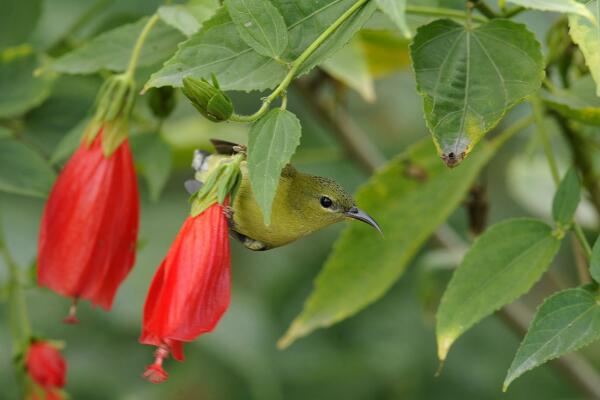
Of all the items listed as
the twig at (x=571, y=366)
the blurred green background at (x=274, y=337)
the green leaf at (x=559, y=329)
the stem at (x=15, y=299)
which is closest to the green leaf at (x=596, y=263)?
the green leaf at (x=559, y=329)

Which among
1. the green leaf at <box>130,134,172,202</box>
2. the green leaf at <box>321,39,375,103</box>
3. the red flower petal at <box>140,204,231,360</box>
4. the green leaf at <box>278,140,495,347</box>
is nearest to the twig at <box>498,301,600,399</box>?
the green leaf at <box>278,140,495,347</box>

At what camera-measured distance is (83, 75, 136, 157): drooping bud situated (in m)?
0.91

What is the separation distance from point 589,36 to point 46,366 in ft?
2.03

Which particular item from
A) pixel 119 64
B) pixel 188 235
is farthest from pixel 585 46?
pixel 119 64

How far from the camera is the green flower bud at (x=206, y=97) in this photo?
2.19ft

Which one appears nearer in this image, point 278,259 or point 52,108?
point 52,108

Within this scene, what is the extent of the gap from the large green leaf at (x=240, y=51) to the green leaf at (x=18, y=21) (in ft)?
1.69

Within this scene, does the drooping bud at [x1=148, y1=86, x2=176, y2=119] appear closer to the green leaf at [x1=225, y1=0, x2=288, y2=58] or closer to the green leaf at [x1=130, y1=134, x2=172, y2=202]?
the green leaf at [x1=130, y1=134, x2=172, y2=202]

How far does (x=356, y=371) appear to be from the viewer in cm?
190

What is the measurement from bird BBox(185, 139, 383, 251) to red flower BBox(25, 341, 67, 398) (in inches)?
12.1

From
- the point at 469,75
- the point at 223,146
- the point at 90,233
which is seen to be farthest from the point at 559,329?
the point at 90,233

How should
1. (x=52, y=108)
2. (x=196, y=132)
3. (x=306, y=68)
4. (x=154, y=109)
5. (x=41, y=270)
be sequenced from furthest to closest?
1. (x=196, y=132)
2. (x=52, y=108)
3. (x=154, y=109)
4. (x=41, y=270)
5. (x=306, y=68)

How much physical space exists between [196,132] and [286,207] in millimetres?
768

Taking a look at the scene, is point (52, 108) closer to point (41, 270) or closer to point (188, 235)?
point (41, 270)
